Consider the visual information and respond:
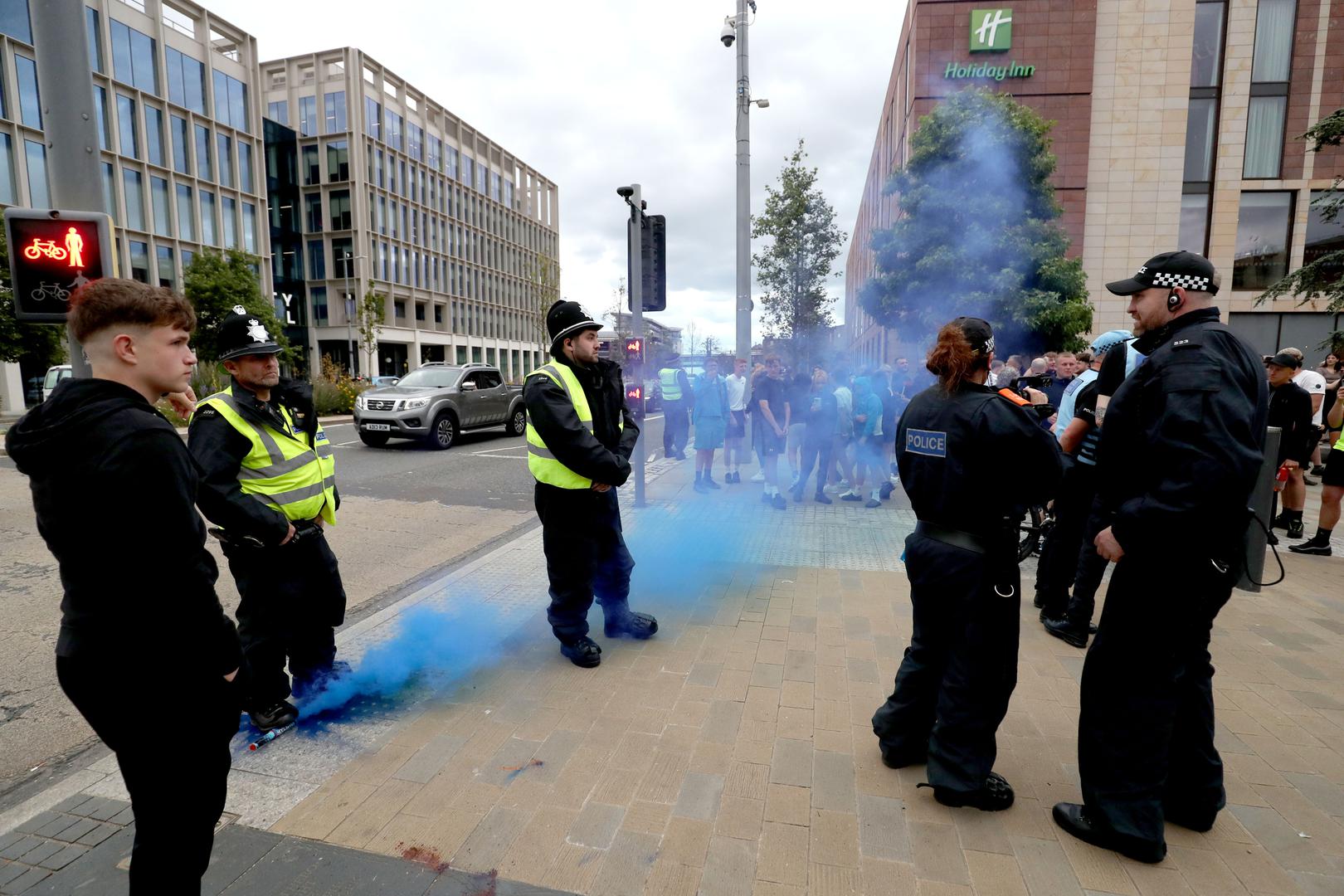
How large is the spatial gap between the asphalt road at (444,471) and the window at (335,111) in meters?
41.4

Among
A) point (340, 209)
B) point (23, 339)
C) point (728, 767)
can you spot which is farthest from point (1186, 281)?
point (340, 209)

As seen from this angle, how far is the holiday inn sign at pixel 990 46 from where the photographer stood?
805 inches

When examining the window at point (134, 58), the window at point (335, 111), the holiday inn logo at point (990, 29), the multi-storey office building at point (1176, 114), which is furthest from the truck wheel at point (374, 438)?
the window at point (335, 111)

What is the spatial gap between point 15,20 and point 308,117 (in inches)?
857

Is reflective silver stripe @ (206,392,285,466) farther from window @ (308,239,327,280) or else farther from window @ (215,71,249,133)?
window @ (308,239,327,280)

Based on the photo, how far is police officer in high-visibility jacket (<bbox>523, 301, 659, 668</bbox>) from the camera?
3.44m

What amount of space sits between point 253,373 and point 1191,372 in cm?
336

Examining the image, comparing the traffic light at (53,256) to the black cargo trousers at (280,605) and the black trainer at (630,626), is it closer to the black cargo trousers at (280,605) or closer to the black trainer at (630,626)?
the black cargo trousers at (280,605)

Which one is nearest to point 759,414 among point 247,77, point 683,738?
point 683,738

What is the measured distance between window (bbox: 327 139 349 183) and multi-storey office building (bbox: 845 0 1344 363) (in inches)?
1557

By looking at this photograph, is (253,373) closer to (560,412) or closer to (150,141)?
(560,412)

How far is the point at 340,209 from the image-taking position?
48.2 m

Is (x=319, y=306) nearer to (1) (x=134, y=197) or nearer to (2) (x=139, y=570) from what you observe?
(1) (x=134, y=197)

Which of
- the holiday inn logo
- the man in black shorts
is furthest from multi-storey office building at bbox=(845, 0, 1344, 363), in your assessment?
the man in black shorts
